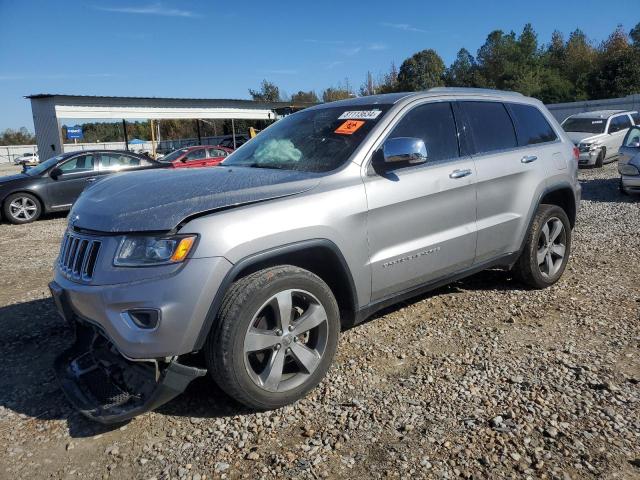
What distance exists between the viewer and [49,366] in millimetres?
3664

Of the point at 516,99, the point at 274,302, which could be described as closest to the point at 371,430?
the point at 274,302

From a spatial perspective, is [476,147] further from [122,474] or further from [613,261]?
[122,474]

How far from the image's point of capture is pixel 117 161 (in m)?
11.8

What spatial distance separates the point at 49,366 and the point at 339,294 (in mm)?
2192

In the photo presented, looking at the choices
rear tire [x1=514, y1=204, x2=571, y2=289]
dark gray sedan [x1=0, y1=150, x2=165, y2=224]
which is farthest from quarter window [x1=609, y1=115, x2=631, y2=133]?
dark gray sedan [x1=0, y1=150, x2=165, y2=224]

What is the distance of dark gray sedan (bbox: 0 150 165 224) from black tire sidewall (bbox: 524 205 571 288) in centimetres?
886

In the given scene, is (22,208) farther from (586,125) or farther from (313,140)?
(586,125)

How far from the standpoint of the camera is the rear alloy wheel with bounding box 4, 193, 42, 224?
34.4 ft

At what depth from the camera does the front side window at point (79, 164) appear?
36.7ft

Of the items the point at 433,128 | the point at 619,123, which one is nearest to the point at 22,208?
the point at 433,128

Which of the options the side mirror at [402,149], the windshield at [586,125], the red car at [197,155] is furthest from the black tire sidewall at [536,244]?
the red car at [197,155]

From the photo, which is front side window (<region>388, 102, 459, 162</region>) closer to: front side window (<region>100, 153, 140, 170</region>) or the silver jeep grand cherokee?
the silver jeep grand cherokee

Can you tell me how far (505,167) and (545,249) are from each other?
1.08 meters

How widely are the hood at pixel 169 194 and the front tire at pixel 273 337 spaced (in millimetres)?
A: 459
